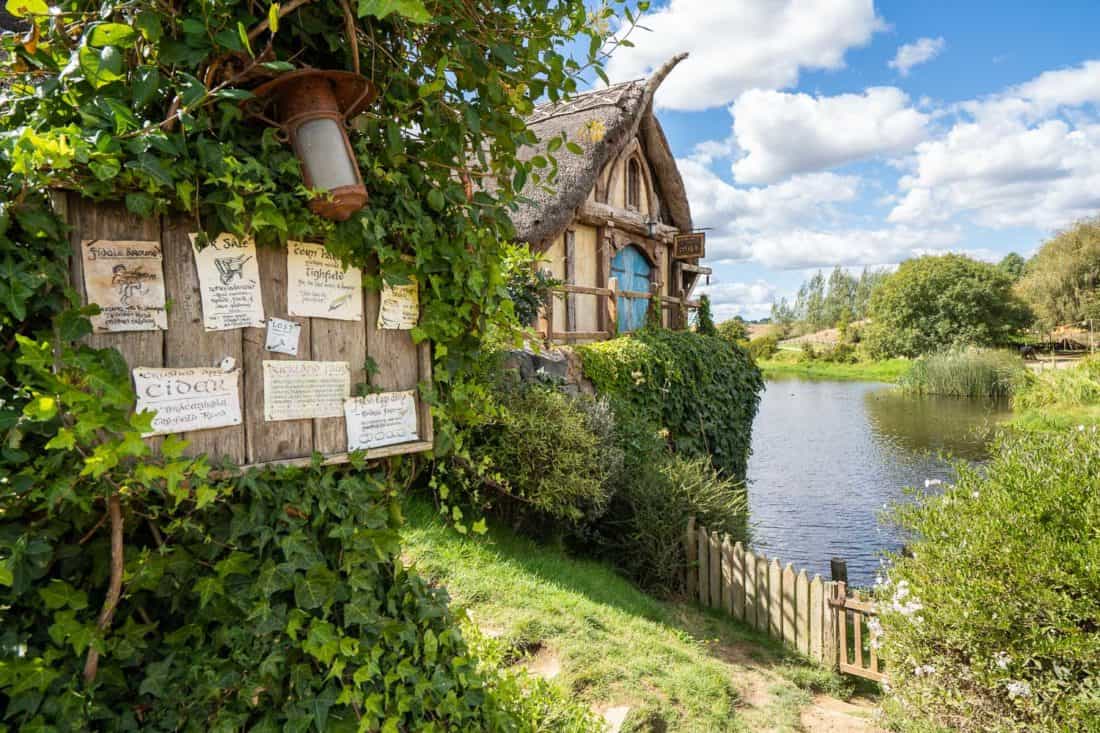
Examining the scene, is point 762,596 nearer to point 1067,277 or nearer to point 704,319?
point 704,319

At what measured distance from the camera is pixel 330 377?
165 cm

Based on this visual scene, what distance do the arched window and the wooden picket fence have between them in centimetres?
691

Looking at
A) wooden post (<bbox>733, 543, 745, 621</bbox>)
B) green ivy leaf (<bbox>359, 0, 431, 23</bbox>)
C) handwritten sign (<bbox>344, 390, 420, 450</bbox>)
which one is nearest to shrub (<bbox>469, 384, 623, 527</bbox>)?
wooden post (<bbox>733, 543, 745, 621</bbox>)

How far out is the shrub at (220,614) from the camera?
1.24 meters

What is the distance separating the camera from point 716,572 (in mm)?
6535

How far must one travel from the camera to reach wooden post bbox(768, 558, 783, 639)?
6160 mm

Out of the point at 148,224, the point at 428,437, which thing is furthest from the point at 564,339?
the point at 148,224

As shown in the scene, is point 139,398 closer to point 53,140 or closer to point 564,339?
point 53,140

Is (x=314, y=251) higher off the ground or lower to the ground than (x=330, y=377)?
higher

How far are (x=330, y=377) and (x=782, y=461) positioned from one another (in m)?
18.4

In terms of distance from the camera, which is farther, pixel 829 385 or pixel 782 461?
pixel 829 385

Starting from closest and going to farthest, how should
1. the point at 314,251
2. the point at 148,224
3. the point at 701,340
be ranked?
1. the point at 148,224
2. the point at 314,251
3. the point at 701,340

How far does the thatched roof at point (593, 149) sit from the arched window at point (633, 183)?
19.7 inches

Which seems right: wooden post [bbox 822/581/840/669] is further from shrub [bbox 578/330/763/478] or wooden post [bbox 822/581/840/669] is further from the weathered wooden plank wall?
shrub [bbox 578/330/763/478]
